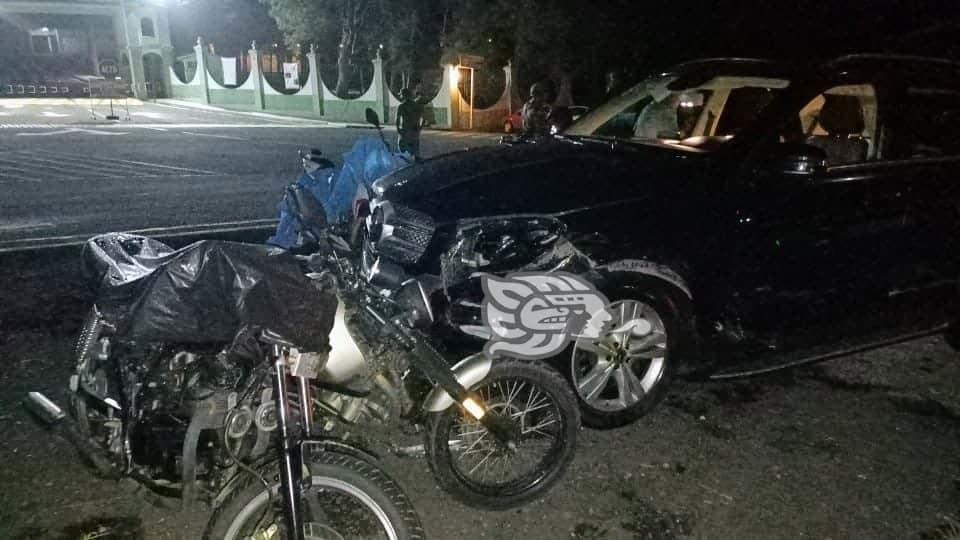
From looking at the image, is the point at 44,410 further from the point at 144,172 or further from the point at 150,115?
the point at 150,115

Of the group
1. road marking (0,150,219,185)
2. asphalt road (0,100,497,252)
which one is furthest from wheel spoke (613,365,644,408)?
road marking (0,150,219,185)

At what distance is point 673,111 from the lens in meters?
5.15

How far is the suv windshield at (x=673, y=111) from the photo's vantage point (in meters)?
4.80

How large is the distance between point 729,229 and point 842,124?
138 cm

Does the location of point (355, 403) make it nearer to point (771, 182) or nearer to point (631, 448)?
point (631, 448)

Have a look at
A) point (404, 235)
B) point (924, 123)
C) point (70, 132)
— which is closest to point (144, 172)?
point (70, 132)

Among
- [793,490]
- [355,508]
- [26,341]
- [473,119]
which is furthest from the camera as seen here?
[473,119]

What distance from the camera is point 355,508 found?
218 centimetres

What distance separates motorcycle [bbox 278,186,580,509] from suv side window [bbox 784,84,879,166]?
7.24ft

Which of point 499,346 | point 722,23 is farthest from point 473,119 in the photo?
point 499,346

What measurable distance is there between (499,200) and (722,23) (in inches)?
659

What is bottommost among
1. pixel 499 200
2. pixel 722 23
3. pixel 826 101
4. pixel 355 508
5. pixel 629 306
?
pixel 355 508

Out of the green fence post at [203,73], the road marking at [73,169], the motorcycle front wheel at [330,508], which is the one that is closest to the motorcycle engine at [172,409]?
the motorcycle front wheel at [330,508]

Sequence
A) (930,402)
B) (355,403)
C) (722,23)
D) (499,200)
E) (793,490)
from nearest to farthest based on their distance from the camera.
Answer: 1. (355,403)
2. (793,490)
3. (499,200)
4. (930,402)
5. (722,23)
